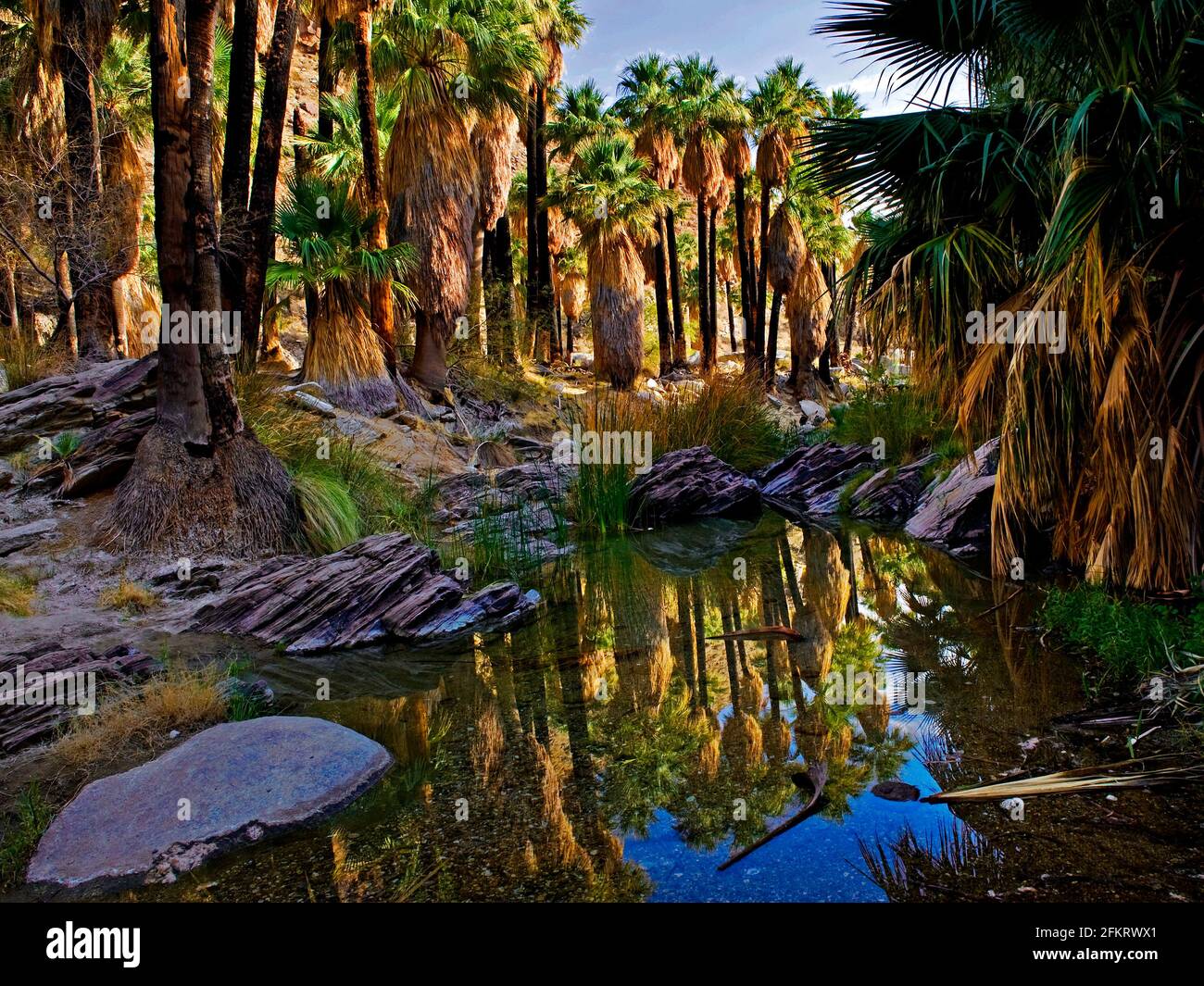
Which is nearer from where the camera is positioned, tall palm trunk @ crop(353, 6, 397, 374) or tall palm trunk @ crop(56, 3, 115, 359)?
tall palm trunk @ crop(56, 3, 115, 359)

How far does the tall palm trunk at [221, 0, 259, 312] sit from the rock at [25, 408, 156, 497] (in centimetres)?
245

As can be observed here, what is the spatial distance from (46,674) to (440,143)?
1425 cm

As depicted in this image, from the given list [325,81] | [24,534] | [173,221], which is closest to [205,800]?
[24,534]

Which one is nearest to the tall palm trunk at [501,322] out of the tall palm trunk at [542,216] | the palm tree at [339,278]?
the tall palm trunk at [542,216]

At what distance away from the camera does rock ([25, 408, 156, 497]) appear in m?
9.20

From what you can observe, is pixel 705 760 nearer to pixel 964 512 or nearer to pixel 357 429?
pixel 964 512

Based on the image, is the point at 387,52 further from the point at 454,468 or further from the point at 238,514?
the point at 238,514

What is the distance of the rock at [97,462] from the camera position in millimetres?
9203

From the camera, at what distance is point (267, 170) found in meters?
12.9

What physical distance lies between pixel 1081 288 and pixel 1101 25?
1568mm

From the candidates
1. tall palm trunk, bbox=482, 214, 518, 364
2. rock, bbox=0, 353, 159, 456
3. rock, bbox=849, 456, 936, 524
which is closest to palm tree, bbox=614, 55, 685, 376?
tall palm trunk, bbox=482, 214, 518, 364

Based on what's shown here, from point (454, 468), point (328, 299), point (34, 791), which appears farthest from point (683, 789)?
point (328, 299)

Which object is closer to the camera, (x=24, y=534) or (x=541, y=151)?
(x=24, y=534)

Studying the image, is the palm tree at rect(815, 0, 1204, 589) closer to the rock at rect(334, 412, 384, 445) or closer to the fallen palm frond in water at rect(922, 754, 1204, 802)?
the fallen palm frond in water at rect(922, 754, 1204, 802)
